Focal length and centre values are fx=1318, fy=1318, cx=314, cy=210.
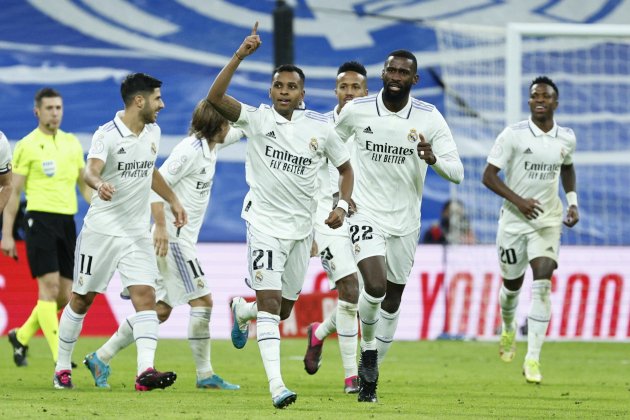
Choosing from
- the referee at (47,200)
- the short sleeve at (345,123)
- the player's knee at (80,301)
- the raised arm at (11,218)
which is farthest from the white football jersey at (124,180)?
the referee at (47,200)

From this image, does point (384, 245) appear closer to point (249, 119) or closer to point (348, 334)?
point (348, 334)

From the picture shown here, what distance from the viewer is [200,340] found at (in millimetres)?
11055

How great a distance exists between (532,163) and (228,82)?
4850mm

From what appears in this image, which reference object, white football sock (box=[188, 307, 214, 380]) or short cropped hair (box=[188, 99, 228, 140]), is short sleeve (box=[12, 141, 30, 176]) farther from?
white football sock (box=[188, 307, 214, 380])

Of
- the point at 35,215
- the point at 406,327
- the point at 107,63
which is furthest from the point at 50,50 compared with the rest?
the point at 35,215

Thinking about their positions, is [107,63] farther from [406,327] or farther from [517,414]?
[517,414]

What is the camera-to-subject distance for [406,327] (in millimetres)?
18859

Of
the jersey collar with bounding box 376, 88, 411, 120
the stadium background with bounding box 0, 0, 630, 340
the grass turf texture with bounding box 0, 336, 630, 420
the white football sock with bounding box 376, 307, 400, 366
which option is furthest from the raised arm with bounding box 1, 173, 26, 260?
the stadium background with bounding box 0, 0, 630, 340

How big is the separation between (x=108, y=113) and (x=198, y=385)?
12403 millimetres

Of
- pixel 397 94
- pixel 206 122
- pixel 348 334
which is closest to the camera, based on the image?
pixel 397 94

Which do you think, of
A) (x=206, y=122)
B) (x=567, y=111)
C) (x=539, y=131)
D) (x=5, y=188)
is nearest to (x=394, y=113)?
(x=206, y=122)

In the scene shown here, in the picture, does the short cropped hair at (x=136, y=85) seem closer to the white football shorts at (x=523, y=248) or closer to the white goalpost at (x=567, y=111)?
the white football shorts at (x=523, y=248)

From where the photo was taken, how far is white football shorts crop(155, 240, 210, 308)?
436 inches

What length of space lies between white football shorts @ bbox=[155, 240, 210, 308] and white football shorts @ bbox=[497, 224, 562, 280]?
3.34 m
